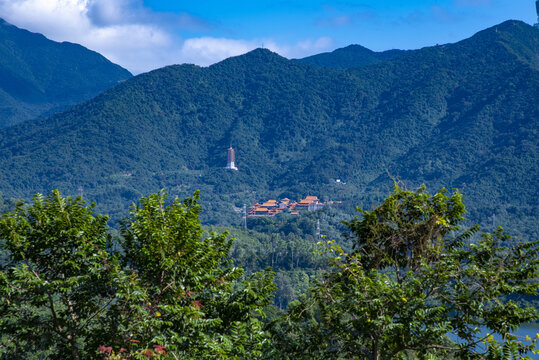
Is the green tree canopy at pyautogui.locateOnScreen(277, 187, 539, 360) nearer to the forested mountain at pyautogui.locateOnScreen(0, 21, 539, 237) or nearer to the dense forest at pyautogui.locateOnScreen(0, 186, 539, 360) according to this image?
the dense forest at pyautogui.locateOnScreen(0, 186, 539, 360)

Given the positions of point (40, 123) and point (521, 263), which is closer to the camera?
point (521, 263)

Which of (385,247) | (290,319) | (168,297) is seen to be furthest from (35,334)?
(385,247)

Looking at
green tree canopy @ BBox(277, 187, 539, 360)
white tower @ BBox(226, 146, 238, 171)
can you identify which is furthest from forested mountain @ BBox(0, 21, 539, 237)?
green tree canopy @ BBox(277, 187, 539, 360)

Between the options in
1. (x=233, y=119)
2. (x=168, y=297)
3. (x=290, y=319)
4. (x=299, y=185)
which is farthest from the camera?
(x=233, y=119)

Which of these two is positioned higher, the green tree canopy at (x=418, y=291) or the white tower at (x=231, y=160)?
the green tree canopy at (x=418, y=291)

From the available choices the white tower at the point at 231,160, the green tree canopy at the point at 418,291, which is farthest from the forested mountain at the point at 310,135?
the green tree canopy at the point at 418,291

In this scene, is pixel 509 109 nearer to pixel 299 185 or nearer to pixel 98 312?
pixel 299 185

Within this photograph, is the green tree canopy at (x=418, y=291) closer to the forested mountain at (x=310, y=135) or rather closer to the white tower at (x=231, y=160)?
the forested mountain at (x=310, y=135)
